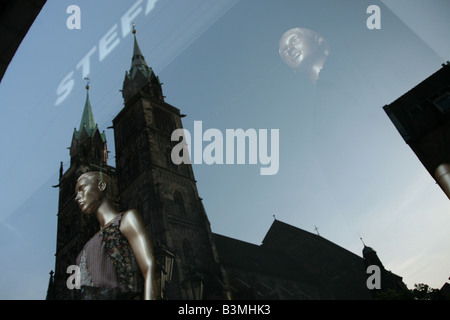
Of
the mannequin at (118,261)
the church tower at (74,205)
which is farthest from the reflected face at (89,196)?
the church tower at (74,205)

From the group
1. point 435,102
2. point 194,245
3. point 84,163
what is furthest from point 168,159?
point 435,102

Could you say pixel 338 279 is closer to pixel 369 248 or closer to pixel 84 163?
pixel 369 248

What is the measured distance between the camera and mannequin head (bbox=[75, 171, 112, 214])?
4.87 metres

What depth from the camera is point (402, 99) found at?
1672 centimetres

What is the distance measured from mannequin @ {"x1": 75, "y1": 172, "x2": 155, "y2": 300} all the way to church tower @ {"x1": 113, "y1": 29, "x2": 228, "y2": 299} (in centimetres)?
1187

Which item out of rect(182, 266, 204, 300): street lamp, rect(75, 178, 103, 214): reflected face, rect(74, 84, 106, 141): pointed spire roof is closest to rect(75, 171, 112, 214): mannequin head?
rect(75, 178, 103, 214): reflected face

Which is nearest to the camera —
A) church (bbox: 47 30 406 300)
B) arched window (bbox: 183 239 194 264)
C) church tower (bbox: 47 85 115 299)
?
arched window (bbox: 183 239 194 264)

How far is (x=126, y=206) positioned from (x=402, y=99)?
20.3 meters

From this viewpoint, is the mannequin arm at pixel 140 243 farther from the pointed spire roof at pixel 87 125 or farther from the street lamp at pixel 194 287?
the pointed spire roof at pixel 87 125

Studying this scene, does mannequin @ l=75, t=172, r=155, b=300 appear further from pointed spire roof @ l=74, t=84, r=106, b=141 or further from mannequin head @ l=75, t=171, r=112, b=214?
pointed spire roof @ l=74, t=84, r=106, b=141

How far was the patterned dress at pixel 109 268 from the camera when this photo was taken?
12.8 ft

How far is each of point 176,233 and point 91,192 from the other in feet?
55.5
